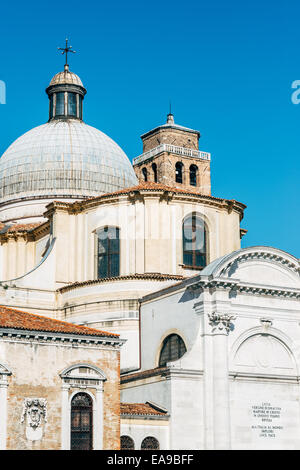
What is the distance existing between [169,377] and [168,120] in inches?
1631

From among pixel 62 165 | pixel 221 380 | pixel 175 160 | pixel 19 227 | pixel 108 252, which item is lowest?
pixel 221 380

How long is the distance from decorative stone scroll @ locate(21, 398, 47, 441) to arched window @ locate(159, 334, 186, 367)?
8949 millimetres

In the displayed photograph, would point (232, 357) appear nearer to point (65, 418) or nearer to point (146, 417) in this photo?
point (146, 417)

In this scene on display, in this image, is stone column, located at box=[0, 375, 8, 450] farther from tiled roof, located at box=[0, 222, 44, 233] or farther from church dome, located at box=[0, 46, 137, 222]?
church dome, located at box=[0, 46, 137, 222]

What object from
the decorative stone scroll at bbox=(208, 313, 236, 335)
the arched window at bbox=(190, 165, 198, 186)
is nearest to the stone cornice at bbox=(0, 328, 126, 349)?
the decorative stone scroll at bbox=(208, 313, 236, 335)

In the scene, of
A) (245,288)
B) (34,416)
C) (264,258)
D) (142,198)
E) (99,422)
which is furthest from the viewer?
(142,198)

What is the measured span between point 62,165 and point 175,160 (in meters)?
18.6

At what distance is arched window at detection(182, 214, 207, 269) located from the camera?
4156cm

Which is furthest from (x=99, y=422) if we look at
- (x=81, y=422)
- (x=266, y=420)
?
(x=266, y=420)

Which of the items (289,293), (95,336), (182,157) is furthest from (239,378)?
(182,157)

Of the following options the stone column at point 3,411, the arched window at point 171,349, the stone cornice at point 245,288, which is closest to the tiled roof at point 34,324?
the stone column at point 3,411

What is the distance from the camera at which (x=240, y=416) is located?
34.6 meters

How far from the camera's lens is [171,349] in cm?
3684
